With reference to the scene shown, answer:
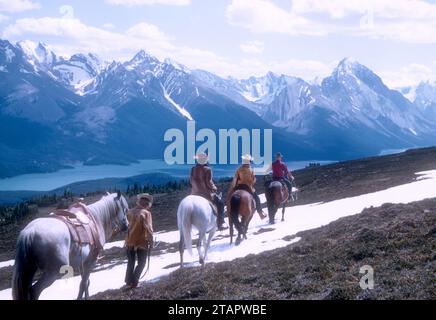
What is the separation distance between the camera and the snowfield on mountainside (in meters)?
18.1

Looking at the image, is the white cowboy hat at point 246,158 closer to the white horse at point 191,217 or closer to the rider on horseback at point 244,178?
the rider on horseback at point 244,178

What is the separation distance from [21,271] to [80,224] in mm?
1866

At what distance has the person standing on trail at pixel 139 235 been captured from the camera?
13.8m

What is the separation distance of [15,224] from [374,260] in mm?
69519

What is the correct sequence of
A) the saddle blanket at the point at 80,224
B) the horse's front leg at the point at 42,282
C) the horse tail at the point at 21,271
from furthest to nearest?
1. the saddle blanket at the point at 80,224
2. the horse's front leg at the point at 42,282
3. the horse tail at the point at 21,271

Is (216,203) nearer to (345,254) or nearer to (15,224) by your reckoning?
(345,254)

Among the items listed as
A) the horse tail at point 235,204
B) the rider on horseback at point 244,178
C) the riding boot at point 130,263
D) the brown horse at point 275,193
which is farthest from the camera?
the brown horse at point 275,193

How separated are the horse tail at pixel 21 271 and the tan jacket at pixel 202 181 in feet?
25.0

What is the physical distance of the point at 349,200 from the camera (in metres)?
Answer: 29.8

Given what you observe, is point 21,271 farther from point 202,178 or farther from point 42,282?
point 202,178

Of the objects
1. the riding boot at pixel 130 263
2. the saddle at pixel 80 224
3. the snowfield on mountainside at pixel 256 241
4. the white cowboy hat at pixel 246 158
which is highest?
the white cowboy hat at pixel 246 158

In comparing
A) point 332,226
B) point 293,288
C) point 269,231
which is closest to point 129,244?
point 293,288

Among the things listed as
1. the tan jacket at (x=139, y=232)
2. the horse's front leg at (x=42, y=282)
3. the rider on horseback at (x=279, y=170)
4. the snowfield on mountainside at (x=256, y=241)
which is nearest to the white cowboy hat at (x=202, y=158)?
the snowfield on mountainside at (x=256, y=241)

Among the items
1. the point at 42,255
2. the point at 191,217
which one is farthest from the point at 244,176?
the point at 42,255
